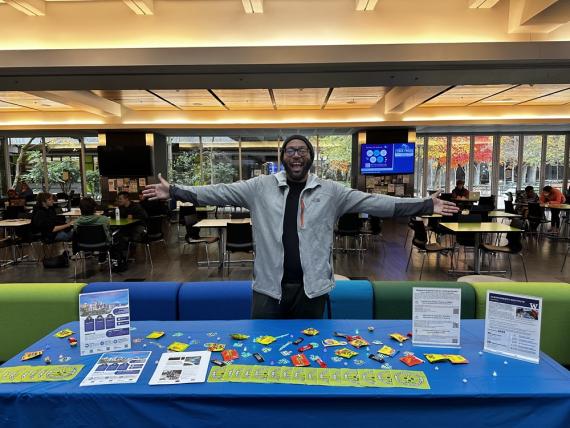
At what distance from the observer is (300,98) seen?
31.5ft

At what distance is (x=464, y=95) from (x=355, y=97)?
2594 mm

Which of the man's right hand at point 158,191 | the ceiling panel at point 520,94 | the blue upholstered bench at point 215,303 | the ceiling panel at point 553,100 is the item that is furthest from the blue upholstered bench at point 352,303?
the ceiling panel at point 553,100

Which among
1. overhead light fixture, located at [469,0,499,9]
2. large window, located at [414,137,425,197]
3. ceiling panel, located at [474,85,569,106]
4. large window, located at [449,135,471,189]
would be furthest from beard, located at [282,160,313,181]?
large window, located at [449,135,471,189]

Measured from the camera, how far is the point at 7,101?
9.39 metres

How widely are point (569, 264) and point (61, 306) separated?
7.85 m

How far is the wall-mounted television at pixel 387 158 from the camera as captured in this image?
38.8 feet

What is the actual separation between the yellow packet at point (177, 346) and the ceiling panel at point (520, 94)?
876 cm

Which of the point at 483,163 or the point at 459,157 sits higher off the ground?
the point at 459,157

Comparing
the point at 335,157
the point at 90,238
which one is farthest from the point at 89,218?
the point at 335,157

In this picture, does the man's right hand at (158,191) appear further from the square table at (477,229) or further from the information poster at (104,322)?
the square table at (477,229)

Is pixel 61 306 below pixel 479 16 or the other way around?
below

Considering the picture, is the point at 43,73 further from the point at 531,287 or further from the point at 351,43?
the point at 531,287
